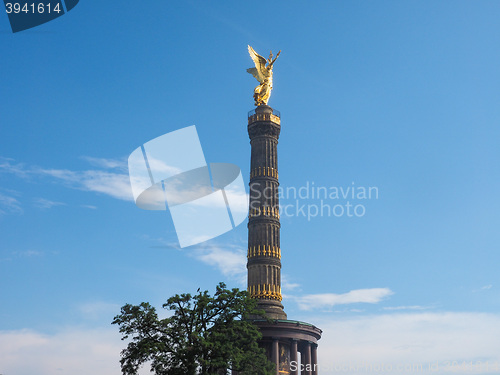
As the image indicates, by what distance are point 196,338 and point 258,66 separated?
43.8 metres

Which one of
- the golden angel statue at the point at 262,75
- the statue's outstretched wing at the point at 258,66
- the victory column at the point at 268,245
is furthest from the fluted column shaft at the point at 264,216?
the statue's outstretched wing at the point at 258,66

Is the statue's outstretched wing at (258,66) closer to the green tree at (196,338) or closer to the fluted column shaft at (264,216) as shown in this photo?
the fluted column shaft at (264,216)

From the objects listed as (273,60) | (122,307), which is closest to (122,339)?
(122,307)

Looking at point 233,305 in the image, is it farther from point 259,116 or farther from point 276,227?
point 259,116

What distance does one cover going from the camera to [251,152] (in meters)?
75.6

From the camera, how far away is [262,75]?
78.1 metres

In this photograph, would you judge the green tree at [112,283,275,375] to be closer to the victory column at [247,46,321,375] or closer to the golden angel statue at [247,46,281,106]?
the victory column at [247,46,321,375]

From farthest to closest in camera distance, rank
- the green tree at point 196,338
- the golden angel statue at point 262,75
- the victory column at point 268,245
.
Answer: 1. the golden angel statue at point 262,75
2. the victory column at point 268,245
3. the green tree at point 196,338

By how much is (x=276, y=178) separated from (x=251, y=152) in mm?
5482

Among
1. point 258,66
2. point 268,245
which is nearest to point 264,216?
point 268,245

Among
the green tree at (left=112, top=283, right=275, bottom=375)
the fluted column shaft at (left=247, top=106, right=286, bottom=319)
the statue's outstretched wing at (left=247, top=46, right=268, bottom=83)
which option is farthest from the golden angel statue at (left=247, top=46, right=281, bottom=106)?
the green tree at (left=112, top=283, right=275, bottom=375)

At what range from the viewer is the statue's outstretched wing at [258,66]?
7806 cm

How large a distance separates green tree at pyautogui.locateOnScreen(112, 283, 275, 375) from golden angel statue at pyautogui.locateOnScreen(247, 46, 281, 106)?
3539cm

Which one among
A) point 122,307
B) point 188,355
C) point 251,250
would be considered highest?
point 251,250
